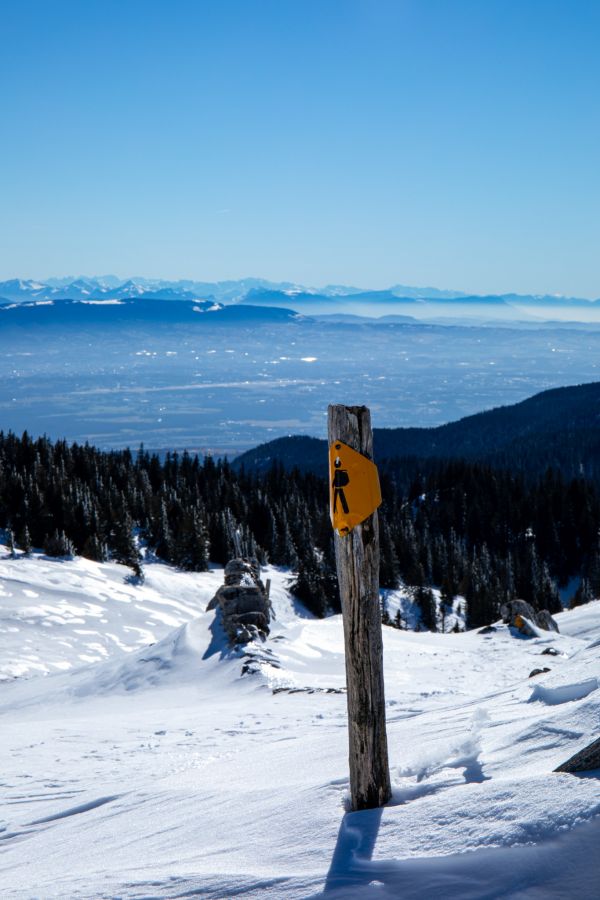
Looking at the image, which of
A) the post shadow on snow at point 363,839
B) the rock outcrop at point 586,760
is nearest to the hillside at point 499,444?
the post shadow on snow at point 363,839

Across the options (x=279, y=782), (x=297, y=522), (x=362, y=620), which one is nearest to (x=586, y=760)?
(x=362, y=620)

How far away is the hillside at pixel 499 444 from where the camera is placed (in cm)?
14162

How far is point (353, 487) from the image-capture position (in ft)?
16.0

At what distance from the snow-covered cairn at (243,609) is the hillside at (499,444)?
364ft

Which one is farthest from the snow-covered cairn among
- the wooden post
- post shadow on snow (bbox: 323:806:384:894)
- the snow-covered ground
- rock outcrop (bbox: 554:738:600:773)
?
rock outcrop (bbox: 554:738:600:773)

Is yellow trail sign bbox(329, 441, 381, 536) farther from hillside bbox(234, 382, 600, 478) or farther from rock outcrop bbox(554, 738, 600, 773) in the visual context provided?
hillside bbox(234, 382, 600, 478)

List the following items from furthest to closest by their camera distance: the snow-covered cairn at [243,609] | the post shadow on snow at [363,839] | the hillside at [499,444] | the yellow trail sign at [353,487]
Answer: the hillside at [499,444] → the snow-covered cairn at [243,609] → the yellow trail sign at [353,487] → the post shadow on snow at [363,839]

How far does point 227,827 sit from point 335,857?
1333 millimetres

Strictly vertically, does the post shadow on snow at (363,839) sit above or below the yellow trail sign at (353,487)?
below

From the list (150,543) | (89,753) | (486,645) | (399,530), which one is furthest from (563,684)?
(399,530)

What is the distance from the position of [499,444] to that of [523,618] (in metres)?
160

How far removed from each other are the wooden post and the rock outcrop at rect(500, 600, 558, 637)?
1889cm

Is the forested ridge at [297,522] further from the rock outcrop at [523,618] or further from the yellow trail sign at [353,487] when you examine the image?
the yellow trail sign at [353,487]

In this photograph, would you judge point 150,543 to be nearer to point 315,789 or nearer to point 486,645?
point 486,645
